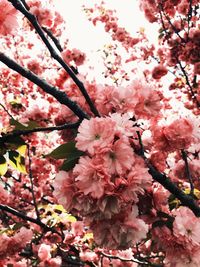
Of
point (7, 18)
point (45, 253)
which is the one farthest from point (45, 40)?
point (45, 253)

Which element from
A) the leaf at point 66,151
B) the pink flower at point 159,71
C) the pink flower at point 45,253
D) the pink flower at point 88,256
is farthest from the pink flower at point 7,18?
the pink flower at point 159,71

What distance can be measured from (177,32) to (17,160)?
5779 mm

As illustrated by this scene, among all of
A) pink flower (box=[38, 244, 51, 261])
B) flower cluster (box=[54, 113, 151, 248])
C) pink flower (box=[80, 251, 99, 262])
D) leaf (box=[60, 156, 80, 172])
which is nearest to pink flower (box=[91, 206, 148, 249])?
flower cluster (box=[54, 113, 151, 248])

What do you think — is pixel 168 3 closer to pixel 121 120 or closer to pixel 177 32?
pixel 177 32

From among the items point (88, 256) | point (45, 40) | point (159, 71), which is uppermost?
point (159, 71)

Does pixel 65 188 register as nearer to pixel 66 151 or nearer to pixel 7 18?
pixel 66 151

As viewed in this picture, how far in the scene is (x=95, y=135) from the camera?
163cm

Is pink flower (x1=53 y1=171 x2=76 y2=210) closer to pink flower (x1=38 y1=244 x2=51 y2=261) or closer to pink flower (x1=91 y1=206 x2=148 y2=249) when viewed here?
pink flower (x1=91 y1=206 x2=148 y2=249)

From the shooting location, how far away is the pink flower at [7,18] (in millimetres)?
1952

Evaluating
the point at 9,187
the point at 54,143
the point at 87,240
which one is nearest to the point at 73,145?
the point at 87,240

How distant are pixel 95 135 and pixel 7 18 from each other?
0.94 metres

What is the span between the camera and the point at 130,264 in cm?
484

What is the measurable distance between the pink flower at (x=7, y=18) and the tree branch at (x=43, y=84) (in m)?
0.32

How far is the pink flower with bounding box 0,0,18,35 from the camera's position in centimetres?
195
